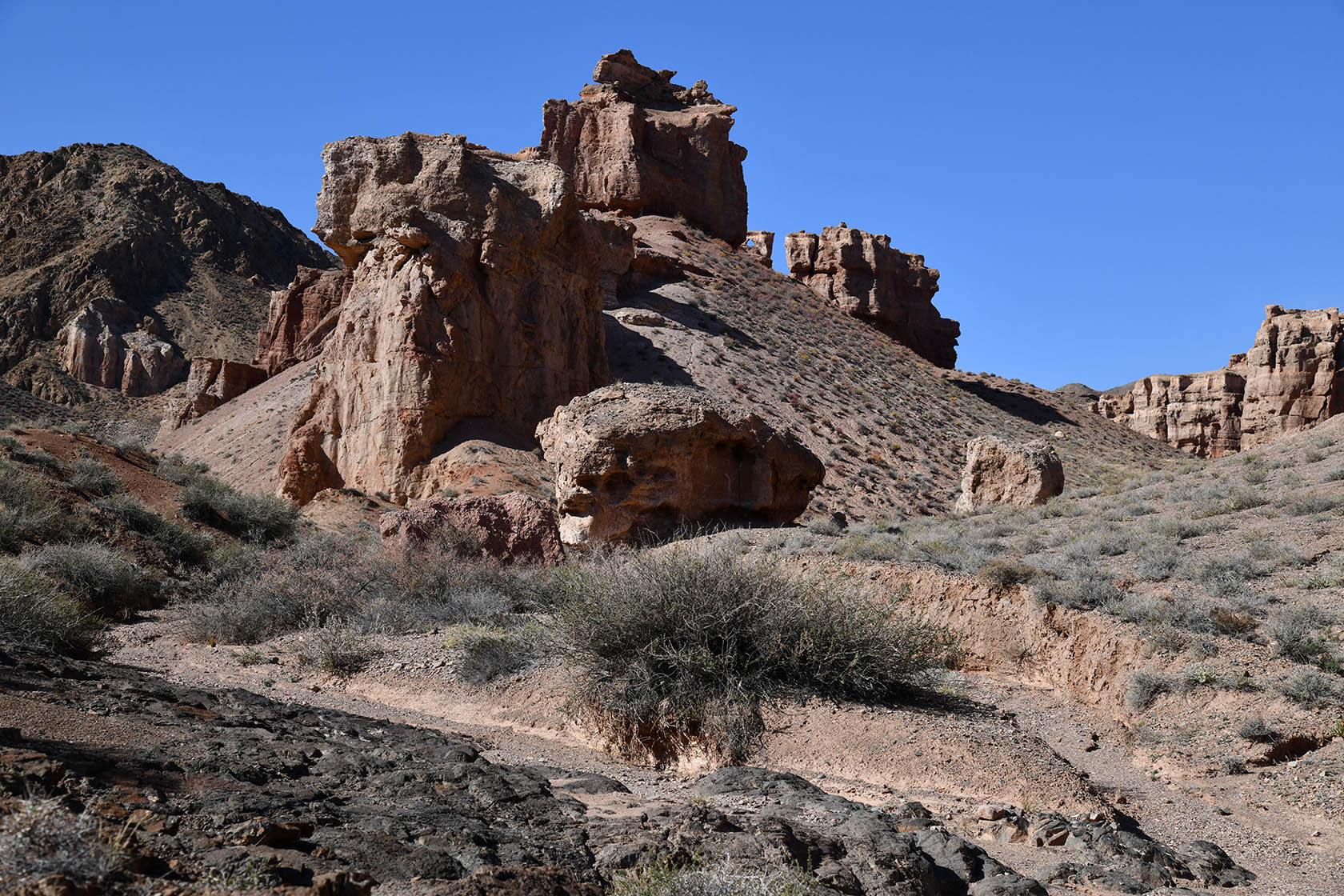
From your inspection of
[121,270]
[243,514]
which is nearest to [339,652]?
[243,514]

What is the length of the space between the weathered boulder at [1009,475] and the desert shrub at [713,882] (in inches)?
692

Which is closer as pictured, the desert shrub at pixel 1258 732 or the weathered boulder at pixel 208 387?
the desert shrub at pixel 1258 732

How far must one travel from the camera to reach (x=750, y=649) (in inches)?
318

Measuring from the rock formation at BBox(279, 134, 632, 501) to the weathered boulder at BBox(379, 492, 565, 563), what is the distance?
26.8 feet

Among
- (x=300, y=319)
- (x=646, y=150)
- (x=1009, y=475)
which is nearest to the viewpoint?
(x=1009, y=475)

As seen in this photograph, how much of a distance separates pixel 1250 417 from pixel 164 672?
5283 centimetres

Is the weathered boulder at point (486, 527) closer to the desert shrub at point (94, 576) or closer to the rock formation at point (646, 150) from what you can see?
the desert shrub at point (94, 576)

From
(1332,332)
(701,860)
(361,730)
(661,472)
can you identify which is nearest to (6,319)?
(661,472)

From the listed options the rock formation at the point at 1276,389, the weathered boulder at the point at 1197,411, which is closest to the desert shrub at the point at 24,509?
the rock formation at the point at 1276,389

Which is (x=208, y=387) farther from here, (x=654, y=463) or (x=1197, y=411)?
(x=1197, y=411)

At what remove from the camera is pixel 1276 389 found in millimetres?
48781

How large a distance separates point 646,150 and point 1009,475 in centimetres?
2955

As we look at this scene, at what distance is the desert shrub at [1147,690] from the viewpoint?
8867mm

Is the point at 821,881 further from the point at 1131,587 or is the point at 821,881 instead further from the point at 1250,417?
the point at 1250,417
